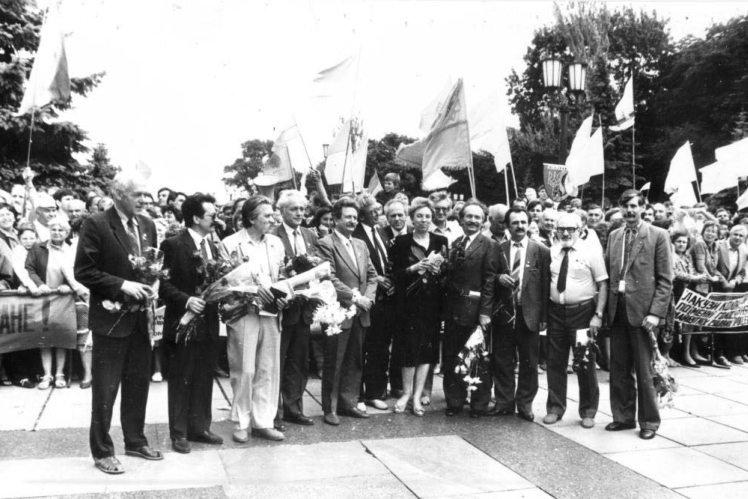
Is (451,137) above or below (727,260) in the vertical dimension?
above

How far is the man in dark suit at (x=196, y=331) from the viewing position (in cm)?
577

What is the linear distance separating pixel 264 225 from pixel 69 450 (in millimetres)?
2358

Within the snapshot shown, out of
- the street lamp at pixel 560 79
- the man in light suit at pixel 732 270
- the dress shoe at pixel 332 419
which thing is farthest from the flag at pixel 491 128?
the dress shoe at pixel 332 419

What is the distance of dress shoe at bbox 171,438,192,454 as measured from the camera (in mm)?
5672

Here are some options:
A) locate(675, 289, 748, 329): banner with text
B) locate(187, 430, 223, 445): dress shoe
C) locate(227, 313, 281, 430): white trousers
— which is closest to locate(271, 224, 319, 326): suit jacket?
locate(227, 313, 281, 430): white trousers

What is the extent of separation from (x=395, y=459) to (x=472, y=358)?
64.3 inches

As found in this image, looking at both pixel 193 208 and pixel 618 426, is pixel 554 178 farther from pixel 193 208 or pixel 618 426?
pixel 193 208

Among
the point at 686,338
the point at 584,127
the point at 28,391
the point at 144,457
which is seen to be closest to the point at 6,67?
the point at 28,391

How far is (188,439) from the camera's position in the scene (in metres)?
6.01

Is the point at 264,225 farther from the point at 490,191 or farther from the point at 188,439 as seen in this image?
the point at 490,191

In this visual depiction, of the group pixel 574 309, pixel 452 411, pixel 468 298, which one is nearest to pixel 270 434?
pixel 452 411

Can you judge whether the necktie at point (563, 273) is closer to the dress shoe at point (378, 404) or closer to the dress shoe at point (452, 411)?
the dress shoe at point (452, 411)

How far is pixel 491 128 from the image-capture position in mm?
11031

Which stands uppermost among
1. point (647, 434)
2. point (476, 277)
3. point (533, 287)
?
point (476, 277)
